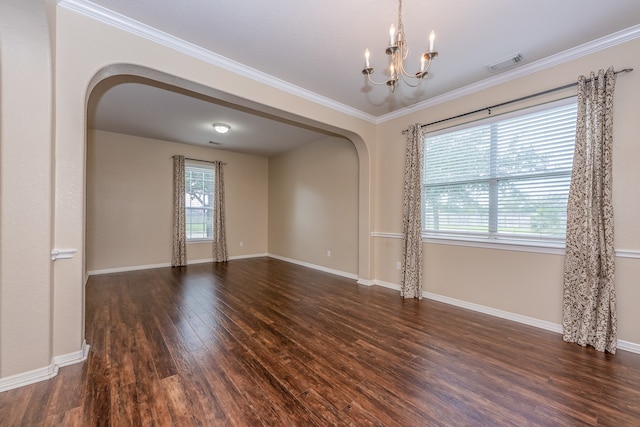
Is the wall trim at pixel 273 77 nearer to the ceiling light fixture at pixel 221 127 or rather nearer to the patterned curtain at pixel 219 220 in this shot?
the ceiling light fixture at pixel 221 127

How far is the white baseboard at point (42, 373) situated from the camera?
180 centimetres

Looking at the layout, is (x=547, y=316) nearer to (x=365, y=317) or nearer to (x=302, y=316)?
(x=365, y=317)

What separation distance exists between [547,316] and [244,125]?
5.09 metres

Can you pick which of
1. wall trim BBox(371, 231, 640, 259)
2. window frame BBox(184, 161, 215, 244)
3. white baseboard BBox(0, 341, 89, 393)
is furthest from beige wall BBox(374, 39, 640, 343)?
window frame BBox(184, 161, 215, 244)

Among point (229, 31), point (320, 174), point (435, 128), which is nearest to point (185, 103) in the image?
point (229, 31)

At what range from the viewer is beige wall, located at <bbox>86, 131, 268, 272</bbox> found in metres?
5.13

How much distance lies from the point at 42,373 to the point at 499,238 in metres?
4.49

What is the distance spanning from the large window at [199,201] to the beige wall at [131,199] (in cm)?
27

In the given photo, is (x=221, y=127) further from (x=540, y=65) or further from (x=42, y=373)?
(x=540, y=65)

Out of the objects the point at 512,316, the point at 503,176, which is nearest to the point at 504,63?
the point at 503,176

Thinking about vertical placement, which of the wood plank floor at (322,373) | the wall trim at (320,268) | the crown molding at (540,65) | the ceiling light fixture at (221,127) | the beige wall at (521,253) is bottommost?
the wood plank floor at (322,373)

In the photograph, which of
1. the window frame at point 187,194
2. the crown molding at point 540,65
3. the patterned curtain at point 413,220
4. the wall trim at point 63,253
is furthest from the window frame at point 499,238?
the window frame at point 187,194

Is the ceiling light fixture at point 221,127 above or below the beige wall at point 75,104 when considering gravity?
above

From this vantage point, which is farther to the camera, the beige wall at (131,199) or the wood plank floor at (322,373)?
the beige wall at (131,199)
